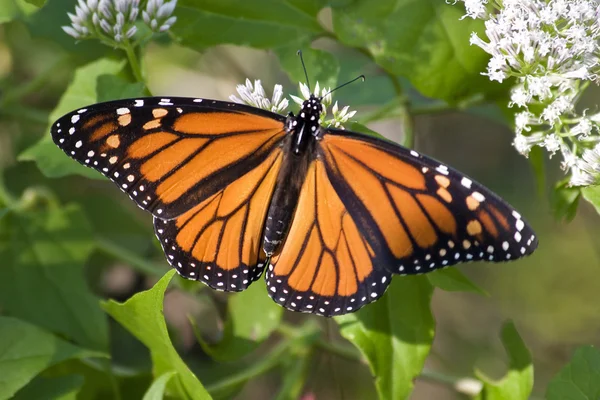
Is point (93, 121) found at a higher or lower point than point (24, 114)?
higher

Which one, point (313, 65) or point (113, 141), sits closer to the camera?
point (113, 141)

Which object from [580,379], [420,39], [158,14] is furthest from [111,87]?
[580,379]

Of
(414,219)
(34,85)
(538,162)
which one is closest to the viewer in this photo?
(414,219)

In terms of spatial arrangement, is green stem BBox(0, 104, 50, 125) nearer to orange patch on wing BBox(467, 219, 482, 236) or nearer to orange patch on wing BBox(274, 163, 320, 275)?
orange patch on wing BBox(274, 163, 320, 275)

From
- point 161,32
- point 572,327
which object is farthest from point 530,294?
point 161,32

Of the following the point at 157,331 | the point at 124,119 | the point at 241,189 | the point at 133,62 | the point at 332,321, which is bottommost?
the point at 332,321

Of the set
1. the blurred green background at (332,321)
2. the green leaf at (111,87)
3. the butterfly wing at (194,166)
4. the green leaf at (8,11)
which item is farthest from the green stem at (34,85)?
the butterfly wing at (194,166)

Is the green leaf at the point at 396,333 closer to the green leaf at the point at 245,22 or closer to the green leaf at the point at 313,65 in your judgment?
the green leaf at the point at 313,65

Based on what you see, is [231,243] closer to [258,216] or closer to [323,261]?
[258,216]
